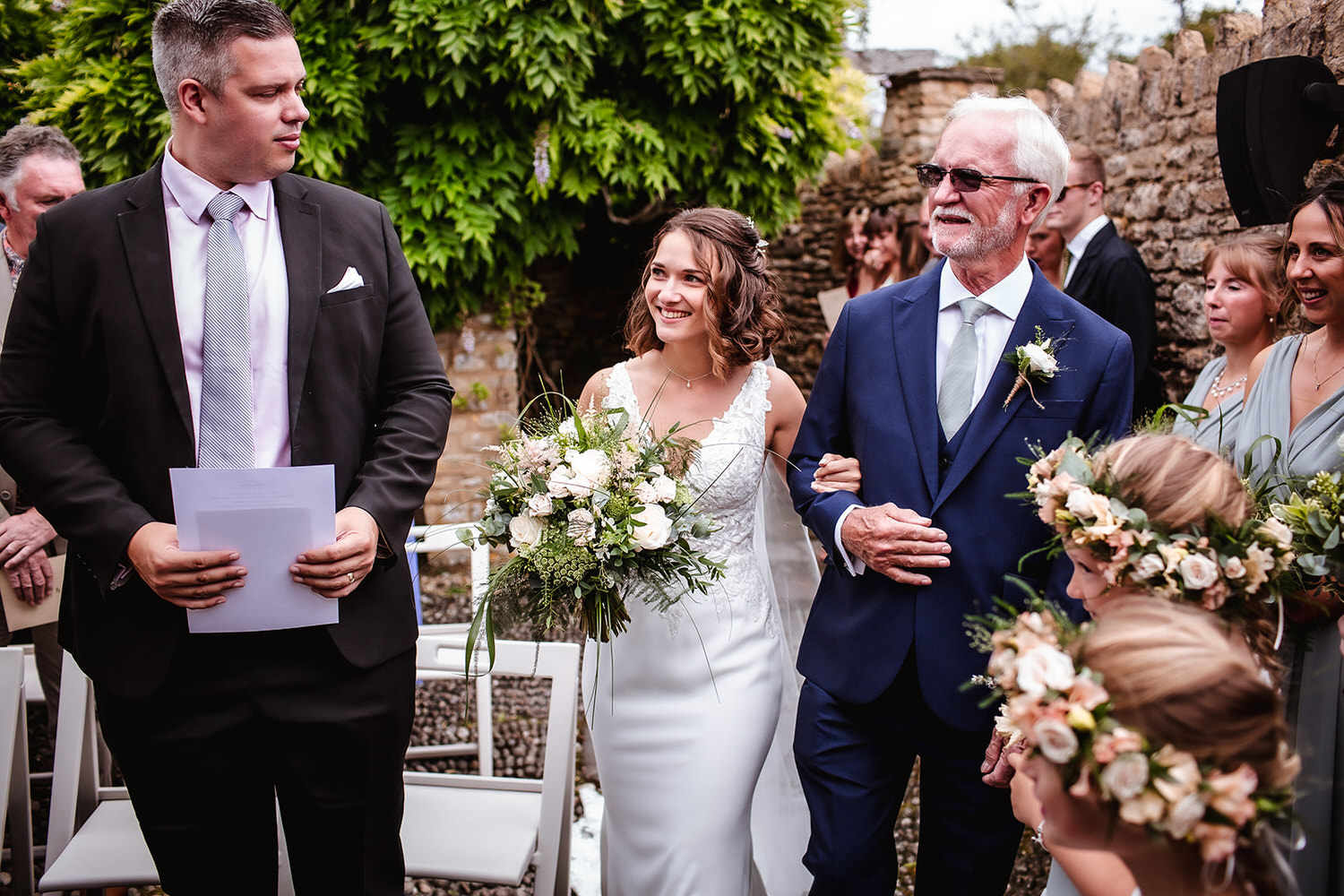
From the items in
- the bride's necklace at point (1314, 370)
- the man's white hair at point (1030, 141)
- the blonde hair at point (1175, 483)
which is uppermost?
the man's white hair at point (1030, 141)

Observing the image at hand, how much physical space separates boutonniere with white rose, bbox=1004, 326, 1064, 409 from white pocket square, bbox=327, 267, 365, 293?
164 centimetres

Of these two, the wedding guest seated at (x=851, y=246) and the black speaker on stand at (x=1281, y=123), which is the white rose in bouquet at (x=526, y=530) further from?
the wedding guest seated at (x=851, y=246)

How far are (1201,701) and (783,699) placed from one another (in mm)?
2065

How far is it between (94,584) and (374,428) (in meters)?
0.74

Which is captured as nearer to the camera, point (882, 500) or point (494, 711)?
point (882, 500)

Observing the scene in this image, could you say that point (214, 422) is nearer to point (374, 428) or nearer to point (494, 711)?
point (374, 428)

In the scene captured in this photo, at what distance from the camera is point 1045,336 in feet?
8.11

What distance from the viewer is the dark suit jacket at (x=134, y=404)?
2162mm

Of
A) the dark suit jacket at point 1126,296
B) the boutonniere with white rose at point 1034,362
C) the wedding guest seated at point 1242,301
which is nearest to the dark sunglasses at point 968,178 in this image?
the boutonniere with white rose at point 1034,362

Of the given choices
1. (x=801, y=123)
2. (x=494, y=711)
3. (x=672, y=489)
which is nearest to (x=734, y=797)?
(x=672, y=489)

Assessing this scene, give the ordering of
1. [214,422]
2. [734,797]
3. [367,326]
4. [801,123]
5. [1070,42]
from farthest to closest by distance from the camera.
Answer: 1. [1070,42]
2. [801,123]
3. [734,797]
4. [367,326]
5. [214,422]

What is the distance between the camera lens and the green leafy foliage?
20.2ft

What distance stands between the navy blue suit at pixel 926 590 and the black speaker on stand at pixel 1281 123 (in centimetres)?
131

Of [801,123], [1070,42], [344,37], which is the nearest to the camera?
A: [344,37]
